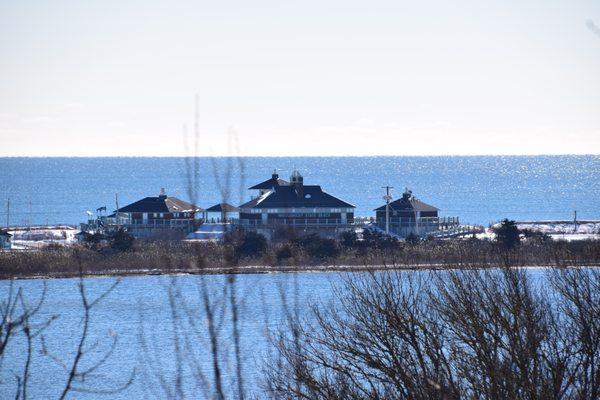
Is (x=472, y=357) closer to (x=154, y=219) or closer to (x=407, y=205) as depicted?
(x=407, y=205)

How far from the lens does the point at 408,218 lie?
7019 cm

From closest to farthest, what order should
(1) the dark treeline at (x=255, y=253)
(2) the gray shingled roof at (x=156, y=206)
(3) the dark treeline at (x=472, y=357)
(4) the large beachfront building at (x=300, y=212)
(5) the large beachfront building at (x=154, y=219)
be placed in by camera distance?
(3) the dark treeline at (x=472, y=357) < (1) the dark treeline at (x=255, y=253) < (4) the large beachfront building at (x=300, y=212) < (5) the large beachfront building at (x=154, y=219) < (2) the gray shingled roof at (x=156, y=206)

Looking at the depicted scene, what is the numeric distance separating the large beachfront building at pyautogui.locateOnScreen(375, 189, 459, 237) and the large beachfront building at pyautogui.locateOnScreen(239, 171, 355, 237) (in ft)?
8.72

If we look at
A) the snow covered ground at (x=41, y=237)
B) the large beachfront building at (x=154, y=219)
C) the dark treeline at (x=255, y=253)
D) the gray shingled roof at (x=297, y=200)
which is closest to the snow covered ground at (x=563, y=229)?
the dark treeline at (x=255, y=253)

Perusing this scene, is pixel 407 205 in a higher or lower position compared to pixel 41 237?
higher

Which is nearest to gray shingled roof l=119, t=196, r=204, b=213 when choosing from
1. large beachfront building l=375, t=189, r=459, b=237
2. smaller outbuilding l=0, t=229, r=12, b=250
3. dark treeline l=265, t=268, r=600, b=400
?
smaller outbuilding l=0, t=229, r=12, b=250

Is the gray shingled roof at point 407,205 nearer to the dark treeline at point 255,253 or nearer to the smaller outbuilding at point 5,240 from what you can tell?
the dark treeline at point 255,253

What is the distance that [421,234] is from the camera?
6769cm

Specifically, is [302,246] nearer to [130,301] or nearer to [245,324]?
[130,301]

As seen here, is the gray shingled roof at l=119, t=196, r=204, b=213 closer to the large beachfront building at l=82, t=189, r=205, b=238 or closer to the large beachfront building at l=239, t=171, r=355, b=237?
the large beachfront building at l=82, t=189, r=205, b=238

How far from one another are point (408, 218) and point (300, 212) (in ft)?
25.2

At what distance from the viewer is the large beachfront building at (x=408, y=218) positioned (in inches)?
2709

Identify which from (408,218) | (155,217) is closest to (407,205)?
(408,218)

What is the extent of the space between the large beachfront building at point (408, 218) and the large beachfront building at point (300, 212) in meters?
2.66
